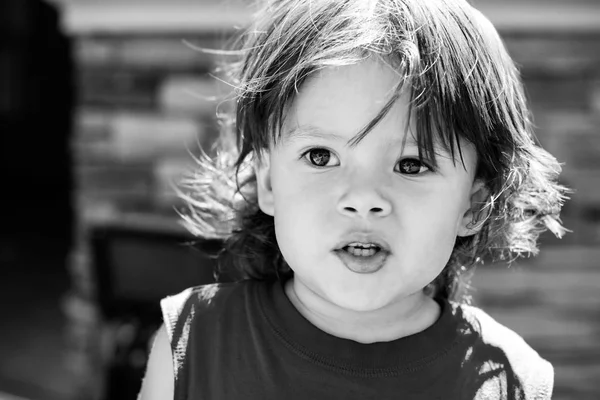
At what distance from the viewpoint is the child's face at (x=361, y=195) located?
1.01 metres

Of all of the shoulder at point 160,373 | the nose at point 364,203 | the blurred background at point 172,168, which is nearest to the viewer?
the nose at point 364,203

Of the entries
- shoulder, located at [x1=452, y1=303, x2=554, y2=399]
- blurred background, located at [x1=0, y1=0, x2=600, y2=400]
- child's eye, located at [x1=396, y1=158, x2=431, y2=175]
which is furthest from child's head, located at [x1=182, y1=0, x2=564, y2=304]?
blurred background, located at [x1=0, y1=0, x2=600, y2=400]

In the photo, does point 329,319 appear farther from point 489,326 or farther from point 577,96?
point 577,96

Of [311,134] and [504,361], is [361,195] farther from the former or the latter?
[504,361]

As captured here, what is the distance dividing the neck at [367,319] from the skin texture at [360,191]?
4 centimetres

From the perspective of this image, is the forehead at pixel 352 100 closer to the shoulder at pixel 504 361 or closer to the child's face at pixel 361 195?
the child's face at pixel 361 195

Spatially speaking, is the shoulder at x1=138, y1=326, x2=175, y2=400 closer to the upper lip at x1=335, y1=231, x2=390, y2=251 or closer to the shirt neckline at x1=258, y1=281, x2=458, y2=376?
the shirt neckline at x1=258, y1=281, x2=458, y2=376

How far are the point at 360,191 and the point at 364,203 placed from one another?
0.7 inches

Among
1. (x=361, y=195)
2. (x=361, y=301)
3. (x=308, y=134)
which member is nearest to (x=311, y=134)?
(x=308, y=134)

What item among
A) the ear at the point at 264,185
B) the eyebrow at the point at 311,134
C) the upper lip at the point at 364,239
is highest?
the eyebrow at the point at 311,134

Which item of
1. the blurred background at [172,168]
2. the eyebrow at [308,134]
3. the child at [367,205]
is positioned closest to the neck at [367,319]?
the child at [367,205]

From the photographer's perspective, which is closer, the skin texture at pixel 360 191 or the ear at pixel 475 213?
the skin texture at pixel 360 191

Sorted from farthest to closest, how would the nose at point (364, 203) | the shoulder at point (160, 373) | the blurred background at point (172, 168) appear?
the blurred background at point (172, 168) → the shoulder at point (160, 373) → the nose at point (364, 203)

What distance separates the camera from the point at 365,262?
40.3 inches
